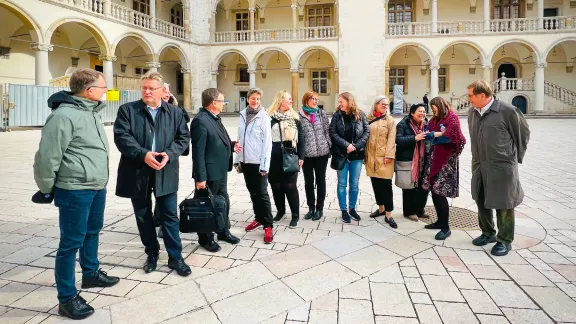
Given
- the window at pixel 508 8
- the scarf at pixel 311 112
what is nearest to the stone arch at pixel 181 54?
the window at pixel 508 8

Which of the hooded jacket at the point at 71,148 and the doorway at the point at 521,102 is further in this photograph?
the doorway at the point at 521,102

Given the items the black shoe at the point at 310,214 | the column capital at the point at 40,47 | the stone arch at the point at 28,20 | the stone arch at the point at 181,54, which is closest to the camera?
the black shoe at the point at 310,214

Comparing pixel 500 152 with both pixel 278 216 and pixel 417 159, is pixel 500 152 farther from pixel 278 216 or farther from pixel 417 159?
pixel 278 216

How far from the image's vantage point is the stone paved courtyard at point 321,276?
2680 mm

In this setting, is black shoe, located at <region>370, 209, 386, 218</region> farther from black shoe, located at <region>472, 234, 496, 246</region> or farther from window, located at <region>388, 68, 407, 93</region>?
window, located at <region>388, 68, 407, 93</region>

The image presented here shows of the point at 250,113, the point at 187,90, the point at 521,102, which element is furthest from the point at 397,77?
the point at 250,113

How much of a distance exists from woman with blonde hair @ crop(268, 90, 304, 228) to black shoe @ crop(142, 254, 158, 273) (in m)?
1.71

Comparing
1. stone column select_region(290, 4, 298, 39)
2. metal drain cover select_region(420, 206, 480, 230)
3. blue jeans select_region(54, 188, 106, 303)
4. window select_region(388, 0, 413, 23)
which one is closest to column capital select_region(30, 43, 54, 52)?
stone column select_region(290, 4, 298, 39)

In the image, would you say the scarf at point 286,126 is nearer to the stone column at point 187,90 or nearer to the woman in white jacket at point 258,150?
the woman in white jacket at point 258,150

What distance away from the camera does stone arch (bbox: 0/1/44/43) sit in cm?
1487

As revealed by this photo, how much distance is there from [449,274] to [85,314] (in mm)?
2838

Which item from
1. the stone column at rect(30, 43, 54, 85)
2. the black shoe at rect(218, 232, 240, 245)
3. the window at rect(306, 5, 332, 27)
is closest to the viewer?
the black shoe at rect(218, 232, 240, 245)

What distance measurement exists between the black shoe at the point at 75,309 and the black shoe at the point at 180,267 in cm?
76

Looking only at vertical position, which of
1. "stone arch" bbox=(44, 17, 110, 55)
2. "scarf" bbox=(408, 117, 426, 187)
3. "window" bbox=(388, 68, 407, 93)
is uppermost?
"stone arch" bbox=(44, 17, 110, 55)
